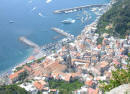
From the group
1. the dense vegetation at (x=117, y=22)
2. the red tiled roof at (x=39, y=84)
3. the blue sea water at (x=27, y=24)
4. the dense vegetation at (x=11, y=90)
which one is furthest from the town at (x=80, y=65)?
the blue sea water at (x=27, y=24)

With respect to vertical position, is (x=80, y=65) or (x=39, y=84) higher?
(x=80, y=65)

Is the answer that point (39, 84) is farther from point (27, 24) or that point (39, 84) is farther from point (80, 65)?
point (27, 24)

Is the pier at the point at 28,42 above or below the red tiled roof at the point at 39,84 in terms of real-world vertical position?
above

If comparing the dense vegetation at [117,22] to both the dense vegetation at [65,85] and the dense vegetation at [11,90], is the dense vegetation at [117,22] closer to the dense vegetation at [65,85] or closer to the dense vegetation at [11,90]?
the dense vegetation at [65,85]

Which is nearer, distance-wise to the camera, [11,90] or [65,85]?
[11,90]

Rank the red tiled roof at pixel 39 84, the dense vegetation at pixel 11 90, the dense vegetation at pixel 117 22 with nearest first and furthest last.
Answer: the dense vegetation at pixel 11 90
the red tiled roof at pixel 39 84
the dense vegetation at pixel 117 22

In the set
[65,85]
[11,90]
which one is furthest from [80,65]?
[11,90]

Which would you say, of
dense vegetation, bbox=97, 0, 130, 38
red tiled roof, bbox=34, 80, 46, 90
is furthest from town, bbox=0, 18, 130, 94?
dense vegetation, bbox=97, 0, 130, 38
